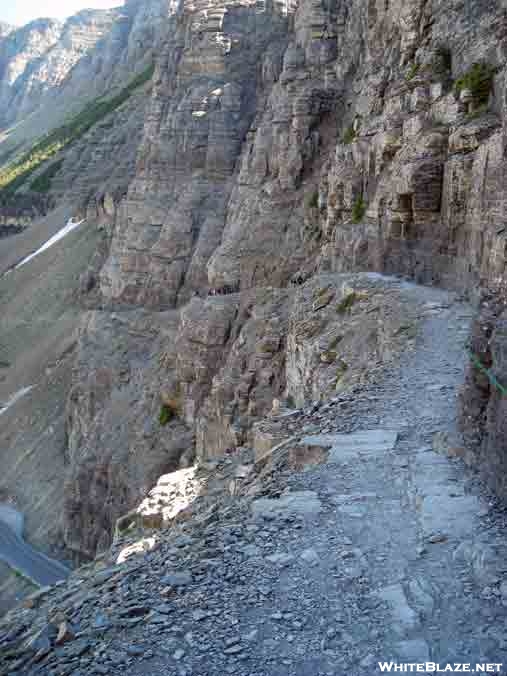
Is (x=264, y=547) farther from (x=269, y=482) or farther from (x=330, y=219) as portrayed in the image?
(x=330, y=219)

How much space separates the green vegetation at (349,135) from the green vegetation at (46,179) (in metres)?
66.2

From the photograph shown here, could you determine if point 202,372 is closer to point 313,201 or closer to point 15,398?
point 313,201

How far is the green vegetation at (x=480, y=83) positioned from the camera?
15.7 m

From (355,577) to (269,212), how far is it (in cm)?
2460

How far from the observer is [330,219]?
23547mm

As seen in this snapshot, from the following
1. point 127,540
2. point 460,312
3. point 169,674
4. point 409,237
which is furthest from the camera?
point 409,237

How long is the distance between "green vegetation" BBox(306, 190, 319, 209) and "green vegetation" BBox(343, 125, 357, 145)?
2790mm

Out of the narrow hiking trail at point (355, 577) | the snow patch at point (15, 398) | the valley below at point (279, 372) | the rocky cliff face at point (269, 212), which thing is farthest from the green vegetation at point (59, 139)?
the narrow hiking trail at point (355, 577)

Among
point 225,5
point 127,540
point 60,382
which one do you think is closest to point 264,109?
point 225,5

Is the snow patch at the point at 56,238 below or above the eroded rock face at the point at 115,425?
above

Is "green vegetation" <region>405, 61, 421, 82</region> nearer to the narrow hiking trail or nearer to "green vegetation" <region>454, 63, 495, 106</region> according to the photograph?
"green vegetation" <region>454, 63, 495, 106</region>

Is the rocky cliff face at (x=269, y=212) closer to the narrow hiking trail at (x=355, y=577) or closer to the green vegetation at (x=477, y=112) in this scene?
the green vegetation at (x=477, y=112)

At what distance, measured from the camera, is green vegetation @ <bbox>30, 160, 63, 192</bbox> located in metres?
85.1

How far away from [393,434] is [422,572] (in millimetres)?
2908
